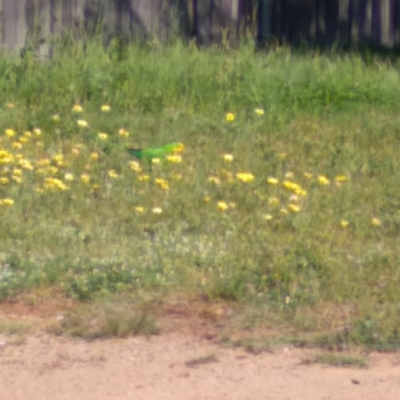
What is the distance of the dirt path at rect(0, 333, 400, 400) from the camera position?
15.0 ft

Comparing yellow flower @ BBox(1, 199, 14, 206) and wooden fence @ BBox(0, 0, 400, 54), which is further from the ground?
wooden fence @ BBox(0, 0, 400, 54)

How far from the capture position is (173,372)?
4.80 meters

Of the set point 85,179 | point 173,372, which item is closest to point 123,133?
point 85,179

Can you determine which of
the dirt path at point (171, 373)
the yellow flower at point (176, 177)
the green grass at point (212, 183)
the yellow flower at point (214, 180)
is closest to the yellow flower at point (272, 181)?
the green grass at point (212, 183)

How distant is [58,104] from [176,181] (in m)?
2.01

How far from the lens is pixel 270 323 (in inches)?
210

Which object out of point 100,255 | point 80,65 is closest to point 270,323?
point 100,255

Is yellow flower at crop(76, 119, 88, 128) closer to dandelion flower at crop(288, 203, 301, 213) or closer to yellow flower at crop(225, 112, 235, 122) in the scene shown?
yellow flower at crop(225, 112, 235, 122)

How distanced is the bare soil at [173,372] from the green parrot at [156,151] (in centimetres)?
265

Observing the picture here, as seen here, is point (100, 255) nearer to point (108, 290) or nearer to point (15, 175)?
point (108, 290)

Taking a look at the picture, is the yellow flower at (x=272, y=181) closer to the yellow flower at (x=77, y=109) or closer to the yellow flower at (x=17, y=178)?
the yellow flower at (x=17, y=178)

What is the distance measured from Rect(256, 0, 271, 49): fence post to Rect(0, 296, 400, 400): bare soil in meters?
6.76

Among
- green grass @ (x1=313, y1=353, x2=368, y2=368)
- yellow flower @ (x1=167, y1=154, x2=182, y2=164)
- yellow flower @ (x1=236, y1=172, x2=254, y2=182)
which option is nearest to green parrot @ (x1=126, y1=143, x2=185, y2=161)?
yellow flower @ (x1=167, y1=154, x2=182, y2=164)

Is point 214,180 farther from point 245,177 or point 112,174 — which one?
point 112,174
